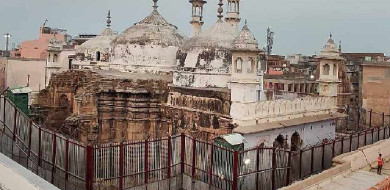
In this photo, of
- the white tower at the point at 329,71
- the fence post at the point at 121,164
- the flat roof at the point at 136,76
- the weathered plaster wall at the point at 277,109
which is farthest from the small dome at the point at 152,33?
the fence post at the point at 121,164

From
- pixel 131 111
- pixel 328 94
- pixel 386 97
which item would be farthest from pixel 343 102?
pixel 131 111

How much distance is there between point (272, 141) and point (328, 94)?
469cm

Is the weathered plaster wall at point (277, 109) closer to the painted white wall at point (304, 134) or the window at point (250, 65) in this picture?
the painted white wall at point (304, 134)

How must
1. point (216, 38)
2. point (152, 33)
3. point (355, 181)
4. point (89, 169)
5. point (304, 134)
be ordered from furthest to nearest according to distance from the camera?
1. point (152, 33)
2. point (216, 38)
3. point (304, 134)
4. point (355, 181)
5. point (89, 169)

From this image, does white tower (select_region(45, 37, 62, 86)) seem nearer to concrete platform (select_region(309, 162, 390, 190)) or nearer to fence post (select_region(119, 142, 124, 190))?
fence post (select_region(119, 142, 124, 190))

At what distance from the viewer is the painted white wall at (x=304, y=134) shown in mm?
13344

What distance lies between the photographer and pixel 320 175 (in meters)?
9.66

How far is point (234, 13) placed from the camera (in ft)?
65.5

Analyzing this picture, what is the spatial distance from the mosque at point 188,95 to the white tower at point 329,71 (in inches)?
1.6

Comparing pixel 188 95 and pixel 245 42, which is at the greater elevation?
pixel 245 42

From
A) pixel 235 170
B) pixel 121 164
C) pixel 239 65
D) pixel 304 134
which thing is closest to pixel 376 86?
pixel 304 134

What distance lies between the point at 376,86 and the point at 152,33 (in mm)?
17225

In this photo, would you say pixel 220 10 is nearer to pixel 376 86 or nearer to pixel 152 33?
pixel 152 33

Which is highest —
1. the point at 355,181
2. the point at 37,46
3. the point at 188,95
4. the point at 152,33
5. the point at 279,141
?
the point at 37,46
